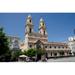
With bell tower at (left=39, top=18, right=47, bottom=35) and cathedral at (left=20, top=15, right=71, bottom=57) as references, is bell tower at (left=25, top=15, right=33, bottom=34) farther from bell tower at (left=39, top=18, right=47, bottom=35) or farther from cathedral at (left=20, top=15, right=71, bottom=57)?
bell tower at (left=39, top=18, right=47, bottom=35)

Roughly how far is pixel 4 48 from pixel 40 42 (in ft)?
2.02

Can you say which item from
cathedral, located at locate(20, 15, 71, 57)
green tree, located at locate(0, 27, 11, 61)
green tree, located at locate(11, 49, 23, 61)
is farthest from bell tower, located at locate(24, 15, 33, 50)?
green tree, located at locate(0, 27, 11, 61)

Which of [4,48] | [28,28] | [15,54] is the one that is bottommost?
[15,54]

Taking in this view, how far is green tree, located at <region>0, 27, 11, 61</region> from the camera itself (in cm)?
694

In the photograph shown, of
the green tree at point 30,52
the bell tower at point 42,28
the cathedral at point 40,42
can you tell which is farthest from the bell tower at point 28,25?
the green tree at point 30,52

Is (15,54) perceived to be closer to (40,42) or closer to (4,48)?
(4,48)

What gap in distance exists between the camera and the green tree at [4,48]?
6938 mm

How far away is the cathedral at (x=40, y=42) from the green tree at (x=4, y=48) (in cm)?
25

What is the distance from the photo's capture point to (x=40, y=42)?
275 inches

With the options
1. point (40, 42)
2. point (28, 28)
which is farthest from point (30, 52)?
point (28, 28)

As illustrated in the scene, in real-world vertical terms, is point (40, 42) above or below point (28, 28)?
below

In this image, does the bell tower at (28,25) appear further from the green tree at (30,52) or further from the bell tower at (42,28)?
the green tree at (30,52)
